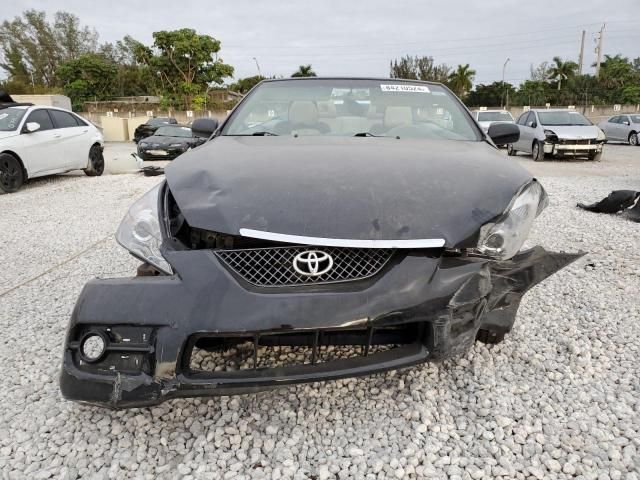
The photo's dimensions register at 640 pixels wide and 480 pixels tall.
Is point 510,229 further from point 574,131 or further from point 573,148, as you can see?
point 574,131

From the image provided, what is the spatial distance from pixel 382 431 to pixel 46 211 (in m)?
6.36

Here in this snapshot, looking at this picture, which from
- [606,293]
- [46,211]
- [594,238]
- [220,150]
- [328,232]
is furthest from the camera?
[46,211]

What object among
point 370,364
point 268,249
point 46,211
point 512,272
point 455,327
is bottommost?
point 46,211

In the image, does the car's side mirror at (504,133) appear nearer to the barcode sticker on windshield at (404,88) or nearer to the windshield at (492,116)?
the barcode sticker on windshield at (404,88)

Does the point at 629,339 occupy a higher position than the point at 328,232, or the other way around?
the point at 328,232

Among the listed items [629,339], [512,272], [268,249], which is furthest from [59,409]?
[629,339]

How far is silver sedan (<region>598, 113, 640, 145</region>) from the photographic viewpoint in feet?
61.9

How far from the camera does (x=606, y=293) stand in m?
3.11

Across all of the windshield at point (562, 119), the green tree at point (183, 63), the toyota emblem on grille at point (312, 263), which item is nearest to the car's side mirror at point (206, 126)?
the toyota emblem on grille at point (312, 263)

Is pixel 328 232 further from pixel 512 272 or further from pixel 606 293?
pixel 606 293

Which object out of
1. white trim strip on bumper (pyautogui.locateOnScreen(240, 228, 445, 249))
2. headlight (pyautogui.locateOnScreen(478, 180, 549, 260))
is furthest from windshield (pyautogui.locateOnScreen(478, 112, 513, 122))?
white trim strip on bumper (pyautogui.locateOnScreen(240, 228, 445, 249))

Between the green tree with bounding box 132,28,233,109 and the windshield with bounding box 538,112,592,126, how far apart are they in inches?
1257

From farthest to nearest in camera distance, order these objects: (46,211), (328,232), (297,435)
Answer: (46,211) < (297,435) < (328,232)

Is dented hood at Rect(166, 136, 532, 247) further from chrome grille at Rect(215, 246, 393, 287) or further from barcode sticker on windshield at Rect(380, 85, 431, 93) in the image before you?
barcode sticker on windshield at Rect(380, 85, 431, 93)
